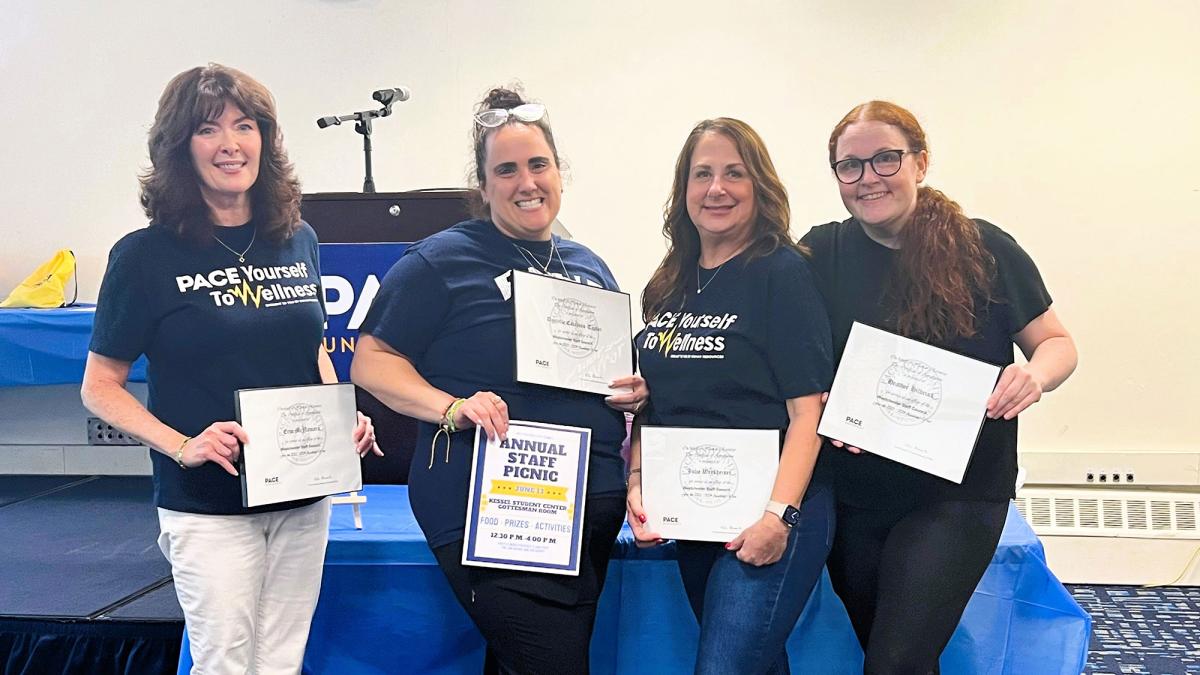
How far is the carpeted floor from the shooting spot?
9.10ft

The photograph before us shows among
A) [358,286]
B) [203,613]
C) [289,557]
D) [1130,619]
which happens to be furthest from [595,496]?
[1130,619]

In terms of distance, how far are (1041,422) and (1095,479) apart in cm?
29

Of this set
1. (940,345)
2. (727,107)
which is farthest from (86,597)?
(727,107)

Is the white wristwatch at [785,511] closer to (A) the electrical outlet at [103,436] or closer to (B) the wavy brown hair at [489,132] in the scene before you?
(B) the wavy brown hair at [489,132]

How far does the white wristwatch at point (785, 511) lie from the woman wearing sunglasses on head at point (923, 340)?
0.48ft

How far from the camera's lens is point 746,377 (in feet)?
5.06

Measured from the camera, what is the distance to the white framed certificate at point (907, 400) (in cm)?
153

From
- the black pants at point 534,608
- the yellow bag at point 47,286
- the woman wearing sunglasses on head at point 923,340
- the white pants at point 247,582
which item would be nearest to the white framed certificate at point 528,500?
the black pants at point 534,608

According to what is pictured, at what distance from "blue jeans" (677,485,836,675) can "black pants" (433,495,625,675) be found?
0.21m

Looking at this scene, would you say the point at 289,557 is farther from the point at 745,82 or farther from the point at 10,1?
the point at 10,1

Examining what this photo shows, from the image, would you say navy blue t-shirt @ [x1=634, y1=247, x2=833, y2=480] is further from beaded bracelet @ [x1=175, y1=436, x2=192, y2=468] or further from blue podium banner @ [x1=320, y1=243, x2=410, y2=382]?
blue podium banner @ [x1=320, y1=243, x2=410, y2=382]

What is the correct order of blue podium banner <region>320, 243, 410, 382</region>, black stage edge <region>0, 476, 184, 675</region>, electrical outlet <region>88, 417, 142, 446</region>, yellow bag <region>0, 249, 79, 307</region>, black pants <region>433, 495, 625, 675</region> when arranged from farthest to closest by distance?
electrical outlet <region>88, 417, 142, 446</region>
yellow bag <region>0, 249, 79, 307</region>
blue podium banner <region>320, 243, 410, 382</region>
black stage edge <region>0, 476, 184, 675</region>
black pants <region>433, 495, 625, 675</region>

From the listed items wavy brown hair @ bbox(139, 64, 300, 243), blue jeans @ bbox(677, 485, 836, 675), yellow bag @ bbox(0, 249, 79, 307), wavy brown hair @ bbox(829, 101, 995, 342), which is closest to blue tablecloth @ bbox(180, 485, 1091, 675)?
blue jeans @ bbox(677, 485, 836, 675)

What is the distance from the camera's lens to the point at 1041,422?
3641 millimetres
